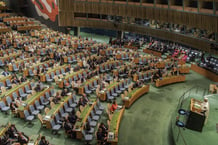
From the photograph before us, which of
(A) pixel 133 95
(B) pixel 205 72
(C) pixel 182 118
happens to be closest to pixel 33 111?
(A) pixel 133 95

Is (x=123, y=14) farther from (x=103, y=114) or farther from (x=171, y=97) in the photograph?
(x=103, y=114)

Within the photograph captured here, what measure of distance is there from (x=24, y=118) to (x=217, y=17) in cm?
1437

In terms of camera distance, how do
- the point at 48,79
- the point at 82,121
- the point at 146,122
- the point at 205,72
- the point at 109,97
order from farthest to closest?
the point at 205,72
the point at 48,79
the point at 109,97
the point at 146,122
the point at 82,121

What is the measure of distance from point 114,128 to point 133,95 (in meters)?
3.80

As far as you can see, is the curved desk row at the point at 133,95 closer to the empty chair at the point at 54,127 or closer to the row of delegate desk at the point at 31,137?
the empty chair at the point at 54,127

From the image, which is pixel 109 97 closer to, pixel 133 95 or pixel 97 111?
pixel 133 95

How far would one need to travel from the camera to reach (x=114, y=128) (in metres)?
9.94

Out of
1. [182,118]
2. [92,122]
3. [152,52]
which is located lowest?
[182,118]

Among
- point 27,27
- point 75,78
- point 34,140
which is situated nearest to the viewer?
point 34,140

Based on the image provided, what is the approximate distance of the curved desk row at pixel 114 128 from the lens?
365 inches

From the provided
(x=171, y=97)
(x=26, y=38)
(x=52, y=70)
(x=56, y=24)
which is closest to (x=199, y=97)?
(x=171, y=97)

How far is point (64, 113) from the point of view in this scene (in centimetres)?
1100

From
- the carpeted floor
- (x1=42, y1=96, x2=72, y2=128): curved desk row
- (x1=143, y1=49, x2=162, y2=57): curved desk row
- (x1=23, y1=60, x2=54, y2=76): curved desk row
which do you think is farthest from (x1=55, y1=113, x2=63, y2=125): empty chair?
(x1=143, y1=49, x2=162, y2=57): curved desk row

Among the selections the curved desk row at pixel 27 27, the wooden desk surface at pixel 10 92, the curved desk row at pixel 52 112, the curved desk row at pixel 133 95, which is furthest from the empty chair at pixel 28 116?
the curved desk row at pixel 27 27
